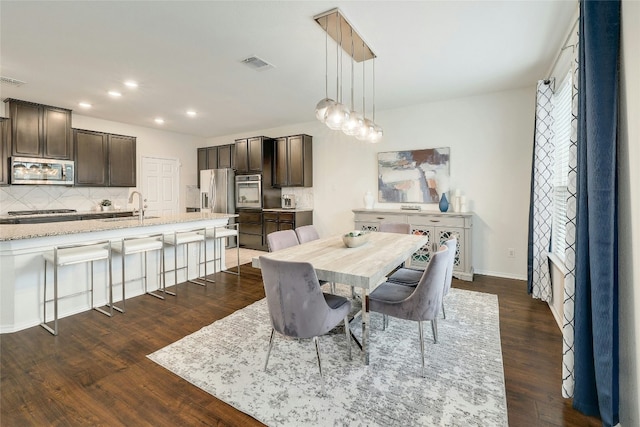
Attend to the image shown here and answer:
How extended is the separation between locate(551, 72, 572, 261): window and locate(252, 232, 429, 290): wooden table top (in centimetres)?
145

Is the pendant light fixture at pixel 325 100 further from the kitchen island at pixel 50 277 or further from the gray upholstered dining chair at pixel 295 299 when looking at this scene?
the kitchen island at pixel 50 277

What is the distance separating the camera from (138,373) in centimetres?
210

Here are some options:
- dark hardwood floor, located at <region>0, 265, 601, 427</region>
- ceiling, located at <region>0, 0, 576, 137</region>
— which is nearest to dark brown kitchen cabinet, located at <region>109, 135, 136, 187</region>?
ceiling, located at <region>0, 0, 576, 137</region>

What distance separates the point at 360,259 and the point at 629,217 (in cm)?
147

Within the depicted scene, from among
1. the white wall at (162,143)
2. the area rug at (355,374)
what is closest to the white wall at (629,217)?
the area rug at (355,374)

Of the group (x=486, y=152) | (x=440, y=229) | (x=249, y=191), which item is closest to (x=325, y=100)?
(x=440, y=229)

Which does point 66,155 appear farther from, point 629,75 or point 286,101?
point 629,75

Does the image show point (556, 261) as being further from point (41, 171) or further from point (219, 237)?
point (41, 171)

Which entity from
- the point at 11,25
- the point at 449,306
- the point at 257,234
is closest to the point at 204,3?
the point at 11,25

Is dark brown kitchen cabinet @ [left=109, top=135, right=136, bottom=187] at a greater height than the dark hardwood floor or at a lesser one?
greater

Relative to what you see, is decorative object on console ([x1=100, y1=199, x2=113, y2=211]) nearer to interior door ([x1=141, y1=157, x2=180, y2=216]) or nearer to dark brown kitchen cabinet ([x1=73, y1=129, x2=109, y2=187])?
dark brown kitchen cabinet ([x1=73, y1=129, x2=109, y2=187])

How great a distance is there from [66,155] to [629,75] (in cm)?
674

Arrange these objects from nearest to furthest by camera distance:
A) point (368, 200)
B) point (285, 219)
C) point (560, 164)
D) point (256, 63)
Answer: point (560, 164) → point (256, 63) → point (368, 200) → point (285, 219)

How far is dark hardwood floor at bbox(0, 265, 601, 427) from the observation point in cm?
170
